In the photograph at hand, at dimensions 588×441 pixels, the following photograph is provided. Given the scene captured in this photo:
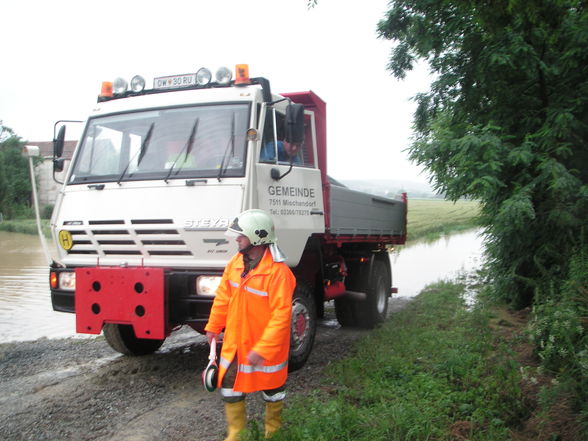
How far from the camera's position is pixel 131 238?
204 inches

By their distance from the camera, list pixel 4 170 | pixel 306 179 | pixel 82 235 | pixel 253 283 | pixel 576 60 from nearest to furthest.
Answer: pixel 253 283 < pixel 82 235 < pixel 306 179 < pixel 576 60 < pixel 4 170

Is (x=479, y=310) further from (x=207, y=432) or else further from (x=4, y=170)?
(x=4, y=170)

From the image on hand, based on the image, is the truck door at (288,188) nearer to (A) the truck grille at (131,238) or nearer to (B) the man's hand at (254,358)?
(A) the truck grille at (131,238)

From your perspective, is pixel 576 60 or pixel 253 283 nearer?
pixel 253 283

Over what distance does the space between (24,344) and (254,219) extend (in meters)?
5.07

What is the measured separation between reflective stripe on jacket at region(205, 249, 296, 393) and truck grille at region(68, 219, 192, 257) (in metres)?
1.59

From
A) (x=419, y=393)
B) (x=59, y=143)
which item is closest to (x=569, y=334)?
(x=419, y=393)

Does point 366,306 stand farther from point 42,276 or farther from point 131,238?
point 42,276

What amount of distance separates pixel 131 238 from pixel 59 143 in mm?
1693

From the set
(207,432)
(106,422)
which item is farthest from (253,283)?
(106,422)

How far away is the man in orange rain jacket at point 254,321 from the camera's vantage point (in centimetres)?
347

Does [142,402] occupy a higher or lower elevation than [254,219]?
lower

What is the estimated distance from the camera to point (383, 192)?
9.40 metres

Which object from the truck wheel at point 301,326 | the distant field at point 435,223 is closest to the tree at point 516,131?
the truck wheel at point 301,326
